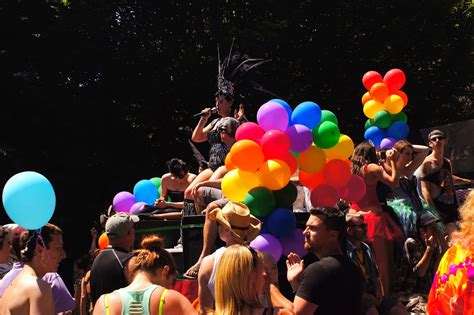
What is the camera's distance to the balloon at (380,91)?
32.1ft

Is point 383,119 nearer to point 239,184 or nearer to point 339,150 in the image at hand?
point 339,150

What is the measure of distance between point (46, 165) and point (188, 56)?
4301mm

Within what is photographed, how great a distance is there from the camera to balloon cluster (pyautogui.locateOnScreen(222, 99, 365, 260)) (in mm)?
6586

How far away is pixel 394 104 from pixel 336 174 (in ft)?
9.62

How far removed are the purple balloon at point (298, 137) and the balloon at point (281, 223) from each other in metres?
0.59

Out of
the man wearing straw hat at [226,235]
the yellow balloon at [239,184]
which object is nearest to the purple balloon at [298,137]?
the yellow balloon at [239,184]

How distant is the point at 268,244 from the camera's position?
6449 millimetres

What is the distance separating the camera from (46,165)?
1752cm

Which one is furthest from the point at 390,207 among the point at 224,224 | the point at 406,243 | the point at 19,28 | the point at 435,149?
the point at 19,28

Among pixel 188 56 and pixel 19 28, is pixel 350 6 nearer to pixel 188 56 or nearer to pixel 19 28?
pixel 188 56

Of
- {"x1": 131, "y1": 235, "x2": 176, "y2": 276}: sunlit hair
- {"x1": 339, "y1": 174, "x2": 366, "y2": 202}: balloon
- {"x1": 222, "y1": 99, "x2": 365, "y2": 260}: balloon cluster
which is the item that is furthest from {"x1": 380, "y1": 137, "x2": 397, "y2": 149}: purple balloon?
{"x1": 131, "y1": 235, "x2": 176, "y2": 276}: sunlit hair

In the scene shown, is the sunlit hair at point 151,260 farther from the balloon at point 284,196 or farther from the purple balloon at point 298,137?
the purple balloon at point 298,137

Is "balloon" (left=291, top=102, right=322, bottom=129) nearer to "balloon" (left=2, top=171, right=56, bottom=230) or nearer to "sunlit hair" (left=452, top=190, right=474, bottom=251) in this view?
"balloon" (left=2, top=171, right=56, bottom=230)

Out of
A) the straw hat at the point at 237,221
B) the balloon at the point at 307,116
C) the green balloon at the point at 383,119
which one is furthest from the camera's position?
the green balloon at the point at 383,119
